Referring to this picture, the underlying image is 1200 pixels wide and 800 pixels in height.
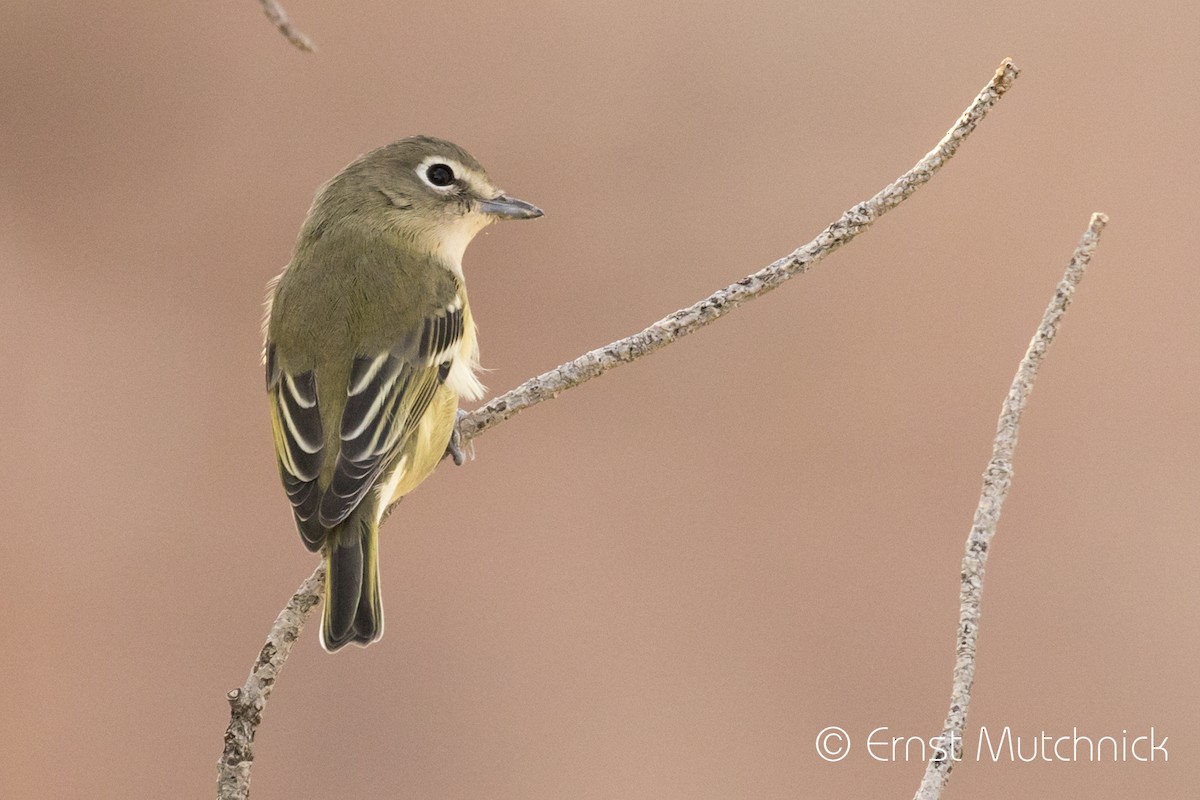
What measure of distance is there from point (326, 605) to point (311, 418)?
0.42 m

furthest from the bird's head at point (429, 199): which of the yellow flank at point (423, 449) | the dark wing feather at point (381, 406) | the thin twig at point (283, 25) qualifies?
the thin twig at point (283, 25)

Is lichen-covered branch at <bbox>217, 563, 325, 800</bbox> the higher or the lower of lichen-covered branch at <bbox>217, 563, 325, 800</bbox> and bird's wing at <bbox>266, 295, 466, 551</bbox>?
the lower

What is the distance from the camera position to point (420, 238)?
104 inches

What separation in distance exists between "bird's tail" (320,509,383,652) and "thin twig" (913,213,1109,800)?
3.16 feet

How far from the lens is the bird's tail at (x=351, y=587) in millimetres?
1919

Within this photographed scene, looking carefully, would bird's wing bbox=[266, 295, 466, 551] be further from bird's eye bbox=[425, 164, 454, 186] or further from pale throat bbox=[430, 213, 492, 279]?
bird's eye bbox=[425, 164, 454, 186]

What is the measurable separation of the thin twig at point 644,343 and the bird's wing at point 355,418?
0.50 ft

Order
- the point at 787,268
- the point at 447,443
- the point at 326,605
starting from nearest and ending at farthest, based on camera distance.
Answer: the point at 787,268 → the point at 326,605 → the point at 447,443

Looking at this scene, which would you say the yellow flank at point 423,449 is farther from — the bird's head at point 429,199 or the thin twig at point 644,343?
the bird's head at point 429,199

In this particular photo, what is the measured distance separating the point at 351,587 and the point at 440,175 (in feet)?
3.59

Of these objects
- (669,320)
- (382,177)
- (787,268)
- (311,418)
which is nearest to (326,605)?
(311,418)

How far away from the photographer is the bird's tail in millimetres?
1919

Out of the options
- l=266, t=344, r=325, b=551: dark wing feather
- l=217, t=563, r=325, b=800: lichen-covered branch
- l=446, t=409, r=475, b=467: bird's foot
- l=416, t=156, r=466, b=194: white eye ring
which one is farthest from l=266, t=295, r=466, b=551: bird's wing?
l=217, t=563, r=325, b=800: lichen-covered branch

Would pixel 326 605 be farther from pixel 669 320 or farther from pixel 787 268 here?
pixel 787 268
